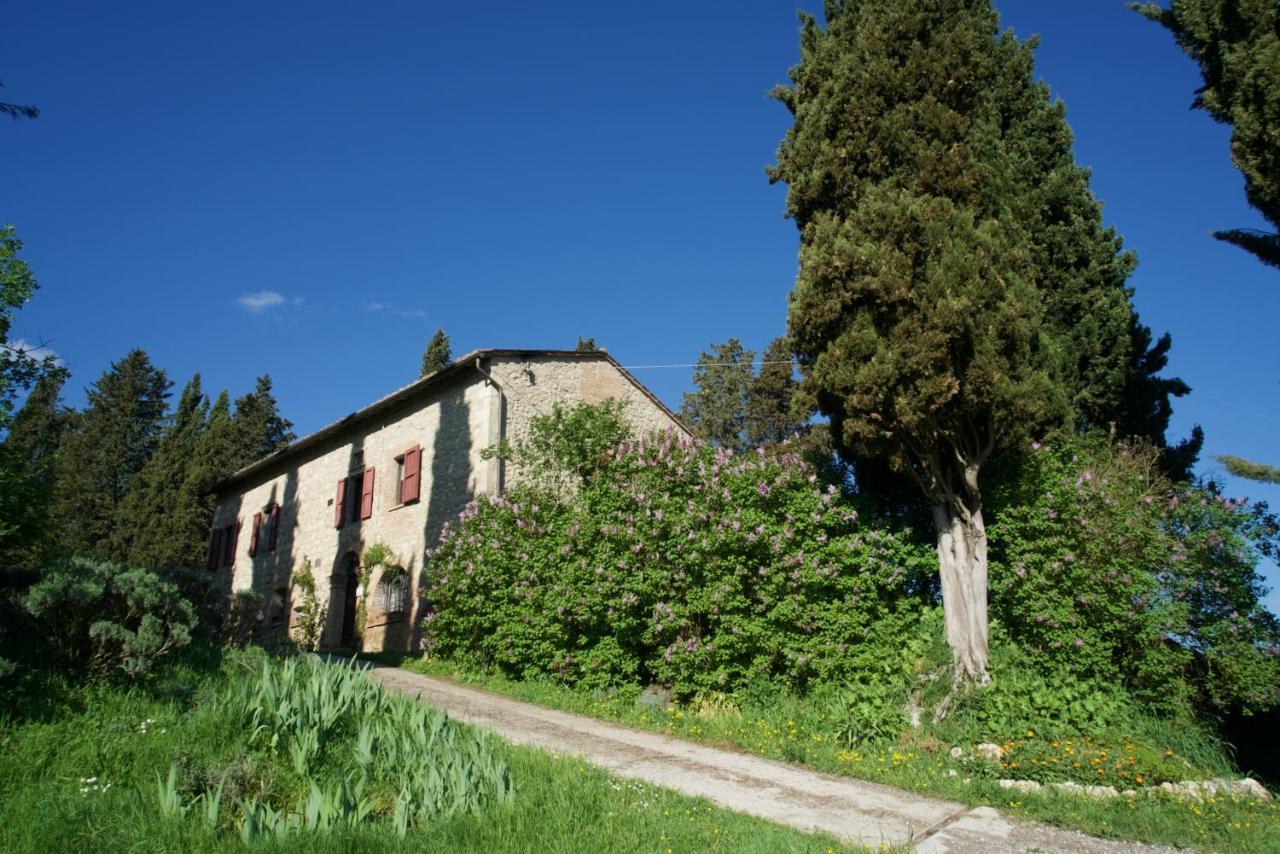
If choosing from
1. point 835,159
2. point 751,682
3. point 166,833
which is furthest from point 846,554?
point 166,833

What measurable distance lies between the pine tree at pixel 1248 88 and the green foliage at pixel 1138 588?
3.16 metres

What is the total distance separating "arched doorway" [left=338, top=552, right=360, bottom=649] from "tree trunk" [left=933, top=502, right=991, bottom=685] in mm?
13515

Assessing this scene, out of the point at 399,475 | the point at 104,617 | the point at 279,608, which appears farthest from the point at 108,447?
the point at 104,617

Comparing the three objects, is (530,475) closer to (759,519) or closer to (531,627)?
(531,627)

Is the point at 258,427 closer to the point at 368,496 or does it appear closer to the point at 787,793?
the point at 368,496

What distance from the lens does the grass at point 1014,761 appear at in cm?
575

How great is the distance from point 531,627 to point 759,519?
379 cm

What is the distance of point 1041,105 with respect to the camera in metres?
12.1

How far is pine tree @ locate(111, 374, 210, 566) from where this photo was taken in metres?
28.0

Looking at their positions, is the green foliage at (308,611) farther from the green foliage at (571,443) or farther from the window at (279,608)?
the green foliage at (571,443)

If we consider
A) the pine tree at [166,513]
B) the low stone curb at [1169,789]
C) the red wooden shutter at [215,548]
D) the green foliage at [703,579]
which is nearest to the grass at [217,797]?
the low stone curb at [1169,789]

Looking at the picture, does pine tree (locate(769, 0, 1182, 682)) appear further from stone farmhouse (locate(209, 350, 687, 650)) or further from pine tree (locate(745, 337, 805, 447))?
pine tree (locate(745, 337, 805, 447))

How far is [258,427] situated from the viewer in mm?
31531

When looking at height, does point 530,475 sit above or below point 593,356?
Answer: below
